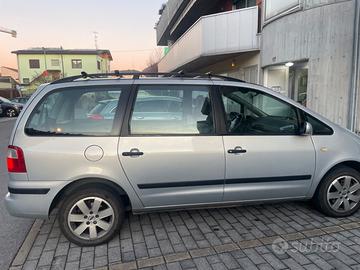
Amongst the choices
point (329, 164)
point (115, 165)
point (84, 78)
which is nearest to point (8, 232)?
point (115, 165)

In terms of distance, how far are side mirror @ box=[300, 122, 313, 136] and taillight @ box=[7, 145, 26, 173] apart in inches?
117

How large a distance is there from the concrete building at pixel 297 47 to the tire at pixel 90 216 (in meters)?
5.65

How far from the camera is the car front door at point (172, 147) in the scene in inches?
114

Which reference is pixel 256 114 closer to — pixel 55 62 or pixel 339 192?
pixel 339 192

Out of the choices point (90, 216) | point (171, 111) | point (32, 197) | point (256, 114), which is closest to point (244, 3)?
point (256, 114)

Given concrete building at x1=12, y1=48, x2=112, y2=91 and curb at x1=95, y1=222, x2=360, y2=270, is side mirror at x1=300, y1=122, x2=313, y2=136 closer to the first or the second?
curb at x1=95, y1=222, x2=360, y2=270

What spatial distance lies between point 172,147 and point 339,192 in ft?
7.16

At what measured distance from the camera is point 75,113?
2.92m

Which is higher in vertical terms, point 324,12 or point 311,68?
point 324,12

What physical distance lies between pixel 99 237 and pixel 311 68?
21.2 ft

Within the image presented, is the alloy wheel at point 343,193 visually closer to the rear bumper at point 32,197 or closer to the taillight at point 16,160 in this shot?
the rear bumper at point 32,197

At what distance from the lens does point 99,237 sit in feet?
9.65

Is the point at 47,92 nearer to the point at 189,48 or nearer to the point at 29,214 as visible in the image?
the point at 29,214

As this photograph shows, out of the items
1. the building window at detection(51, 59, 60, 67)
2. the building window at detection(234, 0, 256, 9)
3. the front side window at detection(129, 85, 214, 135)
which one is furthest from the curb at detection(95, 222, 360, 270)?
the building window at detection(51, 59, 60, 67)
